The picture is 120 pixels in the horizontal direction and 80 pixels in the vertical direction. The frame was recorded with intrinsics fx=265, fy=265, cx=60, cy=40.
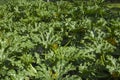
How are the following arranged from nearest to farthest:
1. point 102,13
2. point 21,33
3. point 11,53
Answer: point 11,53
point 21,33
point 102,13

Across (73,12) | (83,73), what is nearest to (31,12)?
(73,12)

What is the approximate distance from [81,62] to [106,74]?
82 centimetres

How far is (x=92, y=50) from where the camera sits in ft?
19.3

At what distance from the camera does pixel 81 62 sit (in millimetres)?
5707

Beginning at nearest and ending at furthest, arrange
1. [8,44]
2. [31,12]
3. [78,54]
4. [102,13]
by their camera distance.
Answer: [78,54], [8,44], [102,13], [31,12]

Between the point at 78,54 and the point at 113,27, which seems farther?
the point at 113,27

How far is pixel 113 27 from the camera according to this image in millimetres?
7211

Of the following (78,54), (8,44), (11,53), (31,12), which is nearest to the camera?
(78,54)

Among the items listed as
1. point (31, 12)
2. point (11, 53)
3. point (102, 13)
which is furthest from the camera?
point (31, 12)

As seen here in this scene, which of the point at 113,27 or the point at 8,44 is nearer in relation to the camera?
the point at 8,44

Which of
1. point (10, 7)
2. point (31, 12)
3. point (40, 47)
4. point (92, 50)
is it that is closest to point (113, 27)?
point (92, 50)

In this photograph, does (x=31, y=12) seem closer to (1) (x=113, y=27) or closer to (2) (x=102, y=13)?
(2) (x=102, y=13)

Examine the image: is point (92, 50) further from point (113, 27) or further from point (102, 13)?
point (102, 13)

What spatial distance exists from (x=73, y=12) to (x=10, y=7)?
12.6ft
